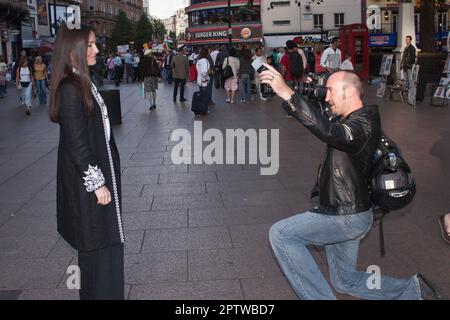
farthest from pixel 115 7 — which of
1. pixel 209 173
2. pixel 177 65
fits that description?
pixel 209 173

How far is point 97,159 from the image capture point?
3314 millimetres

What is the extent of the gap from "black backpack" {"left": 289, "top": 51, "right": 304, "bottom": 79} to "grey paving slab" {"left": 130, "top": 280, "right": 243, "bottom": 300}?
45.4 ft

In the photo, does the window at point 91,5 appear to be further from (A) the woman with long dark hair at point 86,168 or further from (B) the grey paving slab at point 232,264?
(A) the woman with long dark hair at point 86,168

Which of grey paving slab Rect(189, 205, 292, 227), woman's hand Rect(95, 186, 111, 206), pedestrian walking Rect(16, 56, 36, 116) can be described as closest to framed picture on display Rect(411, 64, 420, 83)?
grey paving slab Rect(189, 205, 292, 227)

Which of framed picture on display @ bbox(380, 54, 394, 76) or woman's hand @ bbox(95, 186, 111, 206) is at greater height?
framed picture on display @ bbox(380, 54, 394, 76)

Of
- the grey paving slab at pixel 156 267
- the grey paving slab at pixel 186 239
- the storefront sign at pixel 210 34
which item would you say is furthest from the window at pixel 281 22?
the grey paving slab at pixel 156 267

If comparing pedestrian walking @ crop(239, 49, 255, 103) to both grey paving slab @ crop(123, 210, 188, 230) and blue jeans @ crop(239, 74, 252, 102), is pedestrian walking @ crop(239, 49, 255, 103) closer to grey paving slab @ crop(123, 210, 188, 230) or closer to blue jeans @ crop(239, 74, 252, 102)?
blue jeans @ crop(239, 74, 252, 102)

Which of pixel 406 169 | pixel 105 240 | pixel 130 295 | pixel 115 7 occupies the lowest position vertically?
pixel 130 295

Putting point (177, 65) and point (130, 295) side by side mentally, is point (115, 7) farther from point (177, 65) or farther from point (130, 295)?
point (130, 295)

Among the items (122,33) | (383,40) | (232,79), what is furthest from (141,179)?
(122,33)

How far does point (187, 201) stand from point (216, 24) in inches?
2956

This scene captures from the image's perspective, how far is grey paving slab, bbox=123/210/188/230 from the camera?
19.1 ft
